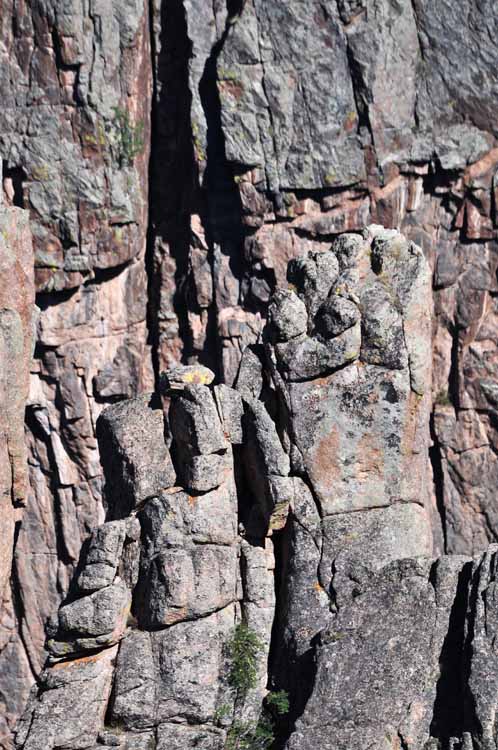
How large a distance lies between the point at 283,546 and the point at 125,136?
18525mm

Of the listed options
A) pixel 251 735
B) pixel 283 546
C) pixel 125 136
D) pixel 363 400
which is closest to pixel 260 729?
pixel 251 735

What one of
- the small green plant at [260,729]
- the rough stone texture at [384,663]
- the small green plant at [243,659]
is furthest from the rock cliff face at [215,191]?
the rough stone texture at [384,663]

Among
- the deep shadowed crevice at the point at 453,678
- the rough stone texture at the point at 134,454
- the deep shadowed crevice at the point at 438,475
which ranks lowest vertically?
the deep shadowed crevice at the point at 453,678

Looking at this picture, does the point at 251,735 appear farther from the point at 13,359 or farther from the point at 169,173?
the point at 169,173

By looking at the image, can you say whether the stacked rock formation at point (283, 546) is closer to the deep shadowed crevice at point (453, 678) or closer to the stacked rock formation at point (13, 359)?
the deep shadowed crevice at point (453, 678)

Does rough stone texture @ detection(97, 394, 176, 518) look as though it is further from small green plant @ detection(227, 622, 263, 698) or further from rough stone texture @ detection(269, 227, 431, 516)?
small green plant @ detection(227, 622, 263, 698)

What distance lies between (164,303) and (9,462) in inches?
751

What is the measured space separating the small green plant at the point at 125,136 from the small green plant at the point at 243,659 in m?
19.0

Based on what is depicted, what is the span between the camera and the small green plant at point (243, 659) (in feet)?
45.2

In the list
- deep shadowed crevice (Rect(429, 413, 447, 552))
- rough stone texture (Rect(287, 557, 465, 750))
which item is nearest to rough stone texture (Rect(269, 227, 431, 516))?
rough stone texture (Rect(287, 557, 465, 750))

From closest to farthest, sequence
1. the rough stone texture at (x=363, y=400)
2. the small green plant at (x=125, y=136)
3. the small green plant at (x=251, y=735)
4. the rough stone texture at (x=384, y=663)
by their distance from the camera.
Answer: the rough stone texture at (x=384, y=663)
the small green plant at (x=251, y=735)
the rough stone texture at (x=363, y=400)
the small green plant at (x=125, y=136)

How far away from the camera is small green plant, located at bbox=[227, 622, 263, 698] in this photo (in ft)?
45.2

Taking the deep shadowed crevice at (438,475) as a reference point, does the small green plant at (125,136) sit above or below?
above

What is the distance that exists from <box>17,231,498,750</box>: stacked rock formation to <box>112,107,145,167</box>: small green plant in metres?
17.0
